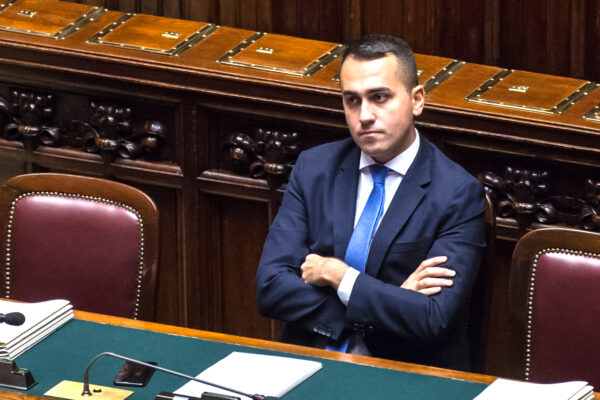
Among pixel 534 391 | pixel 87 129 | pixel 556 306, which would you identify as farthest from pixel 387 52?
pixel 87 129

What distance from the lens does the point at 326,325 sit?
3645mm

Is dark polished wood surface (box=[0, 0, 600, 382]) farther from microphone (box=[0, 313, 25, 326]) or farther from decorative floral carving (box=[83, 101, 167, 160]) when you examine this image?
microphone (box=[0, 313, 25, 326])

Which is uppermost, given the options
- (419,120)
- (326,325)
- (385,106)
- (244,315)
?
(385,106)

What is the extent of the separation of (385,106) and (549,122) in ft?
2.41

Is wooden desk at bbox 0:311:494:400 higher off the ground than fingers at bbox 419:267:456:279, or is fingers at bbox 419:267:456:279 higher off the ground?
fingers at bbox 419:267:456:279

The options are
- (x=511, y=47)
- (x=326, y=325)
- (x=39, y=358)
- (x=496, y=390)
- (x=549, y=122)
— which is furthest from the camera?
(x=511, y=47)

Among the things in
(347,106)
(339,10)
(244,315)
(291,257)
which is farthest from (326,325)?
(339,10)

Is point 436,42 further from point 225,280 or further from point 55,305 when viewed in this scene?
point 55,305

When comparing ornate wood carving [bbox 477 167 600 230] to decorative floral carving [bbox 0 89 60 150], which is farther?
decorative floral carving [bbox 0 89 60 150]

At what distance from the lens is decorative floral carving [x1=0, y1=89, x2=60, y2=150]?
16.4 ft

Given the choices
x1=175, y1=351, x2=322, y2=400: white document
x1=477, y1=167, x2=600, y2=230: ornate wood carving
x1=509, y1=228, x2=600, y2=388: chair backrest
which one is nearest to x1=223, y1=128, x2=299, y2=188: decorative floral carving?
x1=477, y1=167, x2=600, y2=230: ornate wood carving

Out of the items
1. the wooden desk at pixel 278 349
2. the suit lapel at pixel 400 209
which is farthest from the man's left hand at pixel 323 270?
the wooden desk at pixel 278 349

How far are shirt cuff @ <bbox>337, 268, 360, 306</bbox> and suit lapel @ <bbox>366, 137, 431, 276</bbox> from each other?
0.12m

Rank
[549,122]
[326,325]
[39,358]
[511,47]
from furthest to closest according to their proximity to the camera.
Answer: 1. [511,47]
2. [549,122]
3. [326,325]
4. [39,358]
